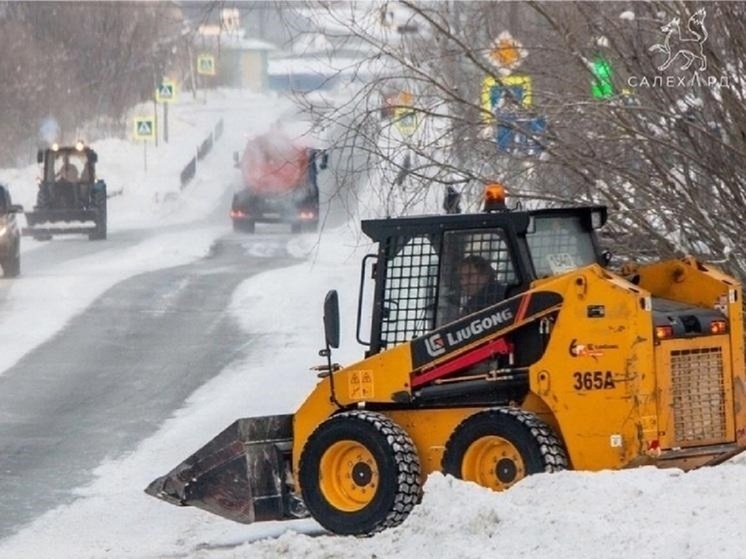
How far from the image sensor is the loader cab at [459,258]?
11.0 metres

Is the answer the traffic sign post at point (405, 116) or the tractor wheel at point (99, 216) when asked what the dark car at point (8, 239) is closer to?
the tractor wheel at point (99, 216)

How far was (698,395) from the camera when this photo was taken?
1063 centimetres

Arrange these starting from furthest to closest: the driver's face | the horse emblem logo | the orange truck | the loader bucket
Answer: the orange truck
the horse emblem logo
the loader bucket
the driver's face

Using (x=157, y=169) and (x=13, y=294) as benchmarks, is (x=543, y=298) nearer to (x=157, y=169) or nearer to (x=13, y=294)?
(x=13, y=294)

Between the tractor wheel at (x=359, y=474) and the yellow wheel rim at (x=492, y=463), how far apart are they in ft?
1.31

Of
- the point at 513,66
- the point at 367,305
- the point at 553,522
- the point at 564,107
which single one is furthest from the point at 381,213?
the point at 367,305

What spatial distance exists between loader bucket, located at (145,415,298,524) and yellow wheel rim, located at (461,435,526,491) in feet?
4.93

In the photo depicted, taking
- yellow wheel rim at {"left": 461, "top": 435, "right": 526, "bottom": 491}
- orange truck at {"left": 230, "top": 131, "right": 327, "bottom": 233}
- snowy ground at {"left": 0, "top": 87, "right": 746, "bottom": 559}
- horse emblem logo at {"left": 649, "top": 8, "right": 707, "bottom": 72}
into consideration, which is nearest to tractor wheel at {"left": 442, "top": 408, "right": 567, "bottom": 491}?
yellow wheel rim at {"left": 461, "top": 435, "right": 526, "bottom": 491}

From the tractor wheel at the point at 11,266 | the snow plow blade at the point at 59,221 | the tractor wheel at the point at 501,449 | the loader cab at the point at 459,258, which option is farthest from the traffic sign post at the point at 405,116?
the snow plow blade at the point at 59,221

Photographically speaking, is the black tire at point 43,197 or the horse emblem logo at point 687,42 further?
the black tire at point 43,197

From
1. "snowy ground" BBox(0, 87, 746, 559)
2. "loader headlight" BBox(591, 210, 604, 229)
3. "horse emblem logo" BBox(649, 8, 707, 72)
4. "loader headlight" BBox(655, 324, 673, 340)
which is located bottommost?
"snowy ground" BBox(0, 87, 746, 559)

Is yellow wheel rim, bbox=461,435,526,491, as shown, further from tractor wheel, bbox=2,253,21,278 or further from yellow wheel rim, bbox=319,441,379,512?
tractor wheel, bbox=2,253,21,278

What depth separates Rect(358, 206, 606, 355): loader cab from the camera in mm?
11023

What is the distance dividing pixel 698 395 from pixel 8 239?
22951 mm
